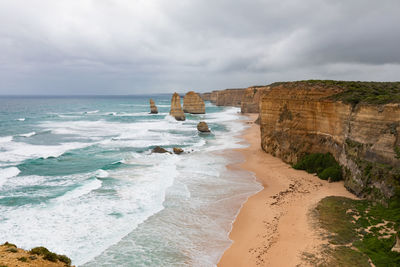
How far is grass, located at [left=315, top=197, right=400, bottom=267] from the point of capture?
34.9 feet

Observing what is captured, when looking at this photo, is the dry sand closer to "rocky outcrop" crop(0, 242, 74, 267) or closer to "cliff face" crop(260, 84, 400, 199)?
"cliff face" crop(260, 84, 400, 199)

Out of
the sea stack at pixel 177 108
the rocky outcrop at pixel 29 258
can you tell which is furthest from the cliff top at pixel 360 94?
the sea stack at pixel 177 108

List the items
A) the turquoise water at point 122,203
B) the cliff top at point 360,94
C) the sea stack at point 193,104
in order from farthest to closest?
the sea stack at point 193,104 → the cliff top at point 360,94 → the turquoise water at point 122,203

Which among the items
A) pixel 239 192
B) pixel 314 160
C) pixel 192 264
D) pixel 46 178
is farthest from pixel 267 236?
pixel 46 178

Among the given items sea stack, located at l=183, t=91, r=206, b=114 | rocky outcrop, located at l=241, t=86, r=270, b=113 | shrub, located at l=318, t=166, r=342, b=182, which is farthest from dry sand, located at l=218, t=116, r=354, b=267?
rocky outcrop, located at l=241, t=86, r=270, b=113

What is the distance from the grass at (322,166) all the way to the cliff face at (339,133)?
20.6 inches

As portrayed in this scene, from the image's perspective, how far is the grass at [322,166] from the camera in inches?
813

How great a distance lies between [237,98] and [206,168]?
106 meters

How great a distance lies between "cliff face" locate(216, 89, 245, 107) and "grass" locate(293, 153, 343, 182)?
343 feet

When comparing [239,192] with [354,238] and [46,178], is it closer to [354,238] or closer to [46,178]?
[354,238]

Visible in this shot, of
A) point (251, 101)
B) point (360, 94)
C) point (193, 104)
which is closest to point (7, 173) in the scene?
point (360, 94)

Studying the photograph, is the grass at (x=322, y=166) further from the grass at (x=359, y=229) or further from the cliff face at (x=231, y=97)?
the cliff face at (x=231, y=97)

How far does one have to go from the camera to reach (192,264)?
1179 cm

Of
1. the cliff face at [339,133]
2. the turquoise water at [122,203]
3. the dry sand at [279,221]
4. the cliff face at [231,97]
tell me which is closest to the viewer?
the dry sand at [279,221]
